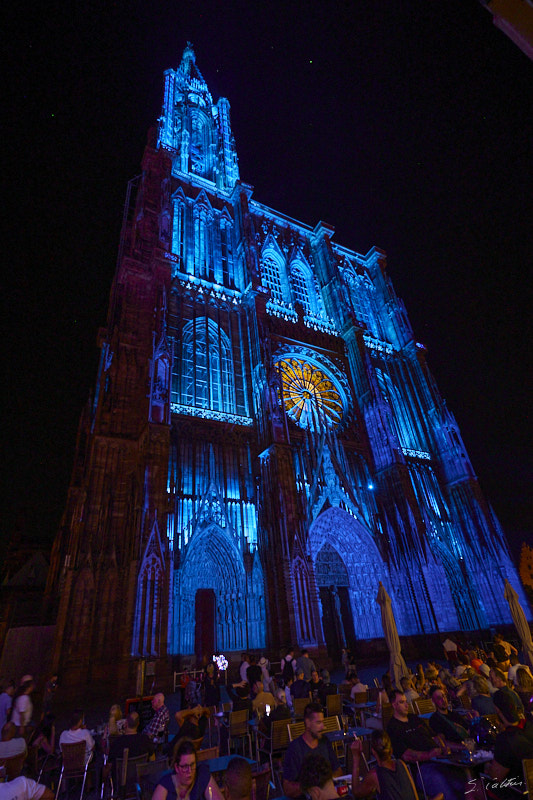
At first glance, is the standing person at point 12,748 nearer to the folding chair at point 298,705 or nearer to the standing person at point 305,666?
the folding chair at point 298,705

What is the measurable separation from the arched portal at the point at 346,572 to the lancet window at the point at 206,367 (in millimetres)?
8508

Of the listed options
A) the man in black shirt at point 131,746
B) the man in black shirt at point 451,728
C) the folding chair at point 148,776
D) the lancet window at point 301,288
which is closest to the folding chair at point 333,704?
the man in black shirt at point 451,728

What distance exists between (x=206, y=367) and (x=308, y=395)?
7.52 m

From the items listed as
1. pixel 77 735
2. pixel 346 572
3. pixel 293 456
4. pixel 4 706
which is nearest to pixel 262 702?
pixel 77 735

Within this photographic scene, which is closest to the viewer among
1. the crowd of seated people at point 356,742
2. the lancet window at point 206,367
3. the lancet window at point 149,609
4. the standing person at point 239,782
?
the standing person at point 239,782

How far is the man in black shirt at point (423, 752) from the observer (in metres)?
4.73

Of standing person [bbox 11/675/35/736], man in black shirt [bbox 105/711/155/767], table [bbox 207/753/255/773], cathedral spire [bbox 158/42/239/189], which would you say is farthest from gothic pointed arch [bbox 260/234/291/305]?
table [bbox 207/753/255/773]

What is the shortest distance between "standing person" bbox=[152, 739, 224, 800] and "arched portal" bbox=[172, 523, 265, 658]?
13.8 meters

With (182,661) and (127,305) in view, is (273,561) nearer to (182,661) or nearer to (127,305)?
(182,661)

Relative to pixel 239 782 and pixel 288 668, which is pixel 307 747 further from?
pixel 288 668

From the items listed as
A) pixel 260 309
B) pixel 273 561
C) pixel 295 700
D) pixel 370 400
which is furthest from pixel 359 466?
pixel 295 700

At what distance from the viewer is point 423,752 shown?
192 inches

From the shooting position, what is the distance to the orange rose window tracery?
2645cm

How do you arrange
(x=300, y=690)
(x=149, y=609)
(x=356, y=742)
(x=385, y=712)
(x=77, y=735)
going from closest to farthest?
1. (x=356, y=742)
2. (x=77, y=735)
3. (x=385, y=712)
4. (x=300, y=690)
5. (x=149, y=609)
